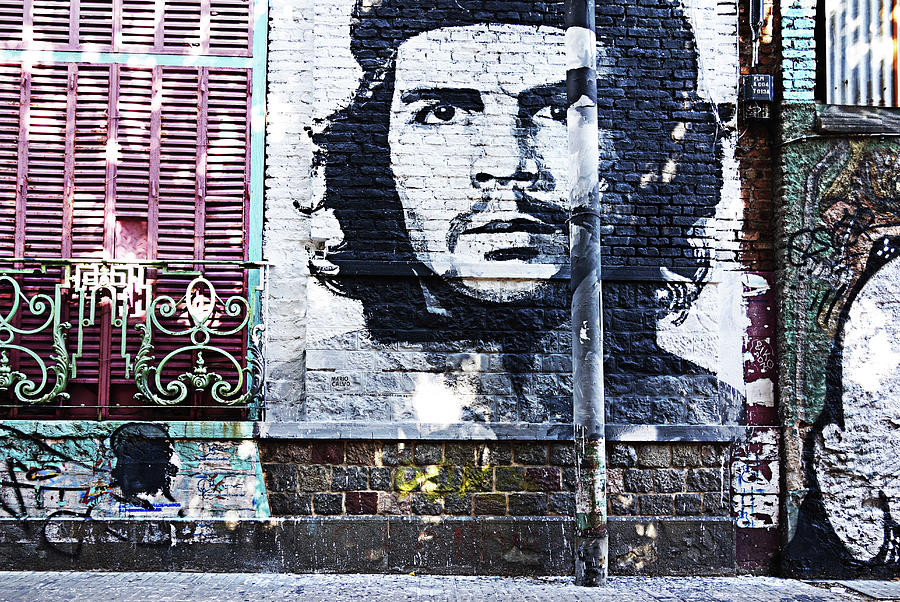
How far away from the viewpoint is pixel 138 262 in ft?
19.2

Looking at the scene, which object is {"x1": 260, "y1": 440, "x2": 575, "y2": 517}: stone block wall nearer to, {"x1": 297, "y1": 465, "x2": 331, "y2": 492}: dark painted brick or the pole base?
{"x1": 297, "y1": 465, "x2": 331, "y2": 492}: dark painted brick

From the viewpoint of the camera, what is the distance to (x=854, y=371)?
611 cm

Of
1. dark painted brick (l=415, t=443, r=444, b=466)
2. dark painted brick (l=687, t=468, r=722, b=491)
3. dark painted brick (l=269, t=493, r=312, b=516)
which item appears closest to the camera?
dark painted brick (l=269, t=493, r=312, b=516)

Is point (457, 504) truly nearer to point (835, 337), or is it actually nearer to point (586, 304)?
point (586, 304)

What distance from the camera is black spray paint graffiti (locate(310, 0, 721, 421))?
607 centimetres

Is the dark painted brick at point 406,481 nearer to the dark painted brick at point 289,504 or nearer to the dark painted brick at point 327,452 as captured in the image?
the dark painted brick at point 327,452

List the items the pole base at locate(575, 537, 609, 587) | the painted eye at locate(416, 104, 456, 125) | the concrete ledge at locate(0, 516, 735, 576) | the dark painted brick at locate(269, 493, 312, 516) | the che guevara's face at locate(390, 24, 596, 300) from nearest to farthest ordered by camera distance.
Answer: the pole base at locate(575, 537, 609, 587) → the concrete ledge at locate(0, 516, 735, 576) → the dark painted brick at locate(269, 493, 312, 516) → the che guevara's face at locate(390, 24, 596, 300) → the painted eye at locate(416, 104, 456, 125)

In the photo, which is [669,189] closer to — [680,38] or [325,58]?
[680,38]

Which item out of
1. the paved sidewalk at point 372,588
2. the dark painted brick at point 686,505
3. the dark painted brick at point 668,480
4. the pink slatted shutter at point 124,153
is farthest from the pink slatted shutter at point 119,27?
the dark painted brick at point 686,505

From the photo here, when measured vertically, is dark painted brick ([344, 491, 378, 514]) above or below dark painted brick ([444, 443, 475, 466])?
below

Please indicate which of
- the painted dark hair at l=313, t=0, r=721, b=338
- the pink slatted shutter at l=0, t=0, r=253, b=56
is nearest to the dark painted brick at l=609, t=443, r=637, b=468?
the painted dark hair at l=313, t=0, r=721, b=338

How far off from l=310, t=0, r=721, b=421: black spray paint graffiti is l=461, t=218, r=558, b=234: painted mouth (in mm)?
11

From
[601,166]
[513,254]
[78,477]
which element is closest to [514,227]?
[513,254]

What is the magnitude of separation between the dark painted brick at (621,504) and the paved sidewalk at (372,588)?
48 cm
